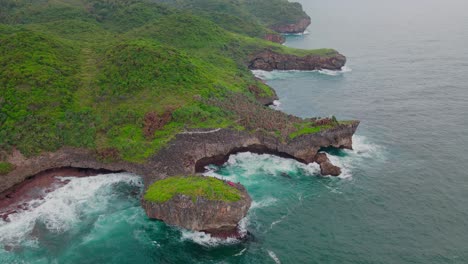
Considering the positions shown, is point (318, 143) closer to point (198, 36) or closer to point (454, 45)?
point (198, 36)

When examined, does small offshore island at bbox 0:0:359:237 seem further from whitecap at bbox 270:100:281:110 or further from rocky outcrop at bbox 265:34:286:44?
rocky outcrop at bbox 265:34:286:44

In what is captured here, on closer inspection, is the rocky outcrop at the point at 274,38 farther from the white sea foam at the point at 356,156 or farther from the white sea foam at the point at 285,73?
the white sea foam at the point at 356,156

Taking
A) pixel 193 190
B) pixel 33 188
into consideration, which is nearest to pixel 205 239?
pixel 193 190

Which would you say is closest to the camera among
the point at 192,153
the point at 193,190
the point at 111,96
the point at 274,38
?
the point at 193,190

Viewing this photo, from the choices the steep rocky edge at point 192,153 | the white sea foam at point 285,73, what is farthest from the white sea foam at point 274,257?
the white sea foam at point 285,73

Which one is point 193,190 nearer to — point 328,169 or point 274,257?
point 274,257

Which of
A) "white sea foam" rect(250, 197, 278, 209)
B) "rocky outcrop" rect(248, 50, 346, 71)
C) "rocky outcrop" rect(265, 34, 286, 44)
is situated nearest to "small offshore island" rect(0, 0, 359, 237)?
"white sea foam" rect(250, 197, 278, 209)
